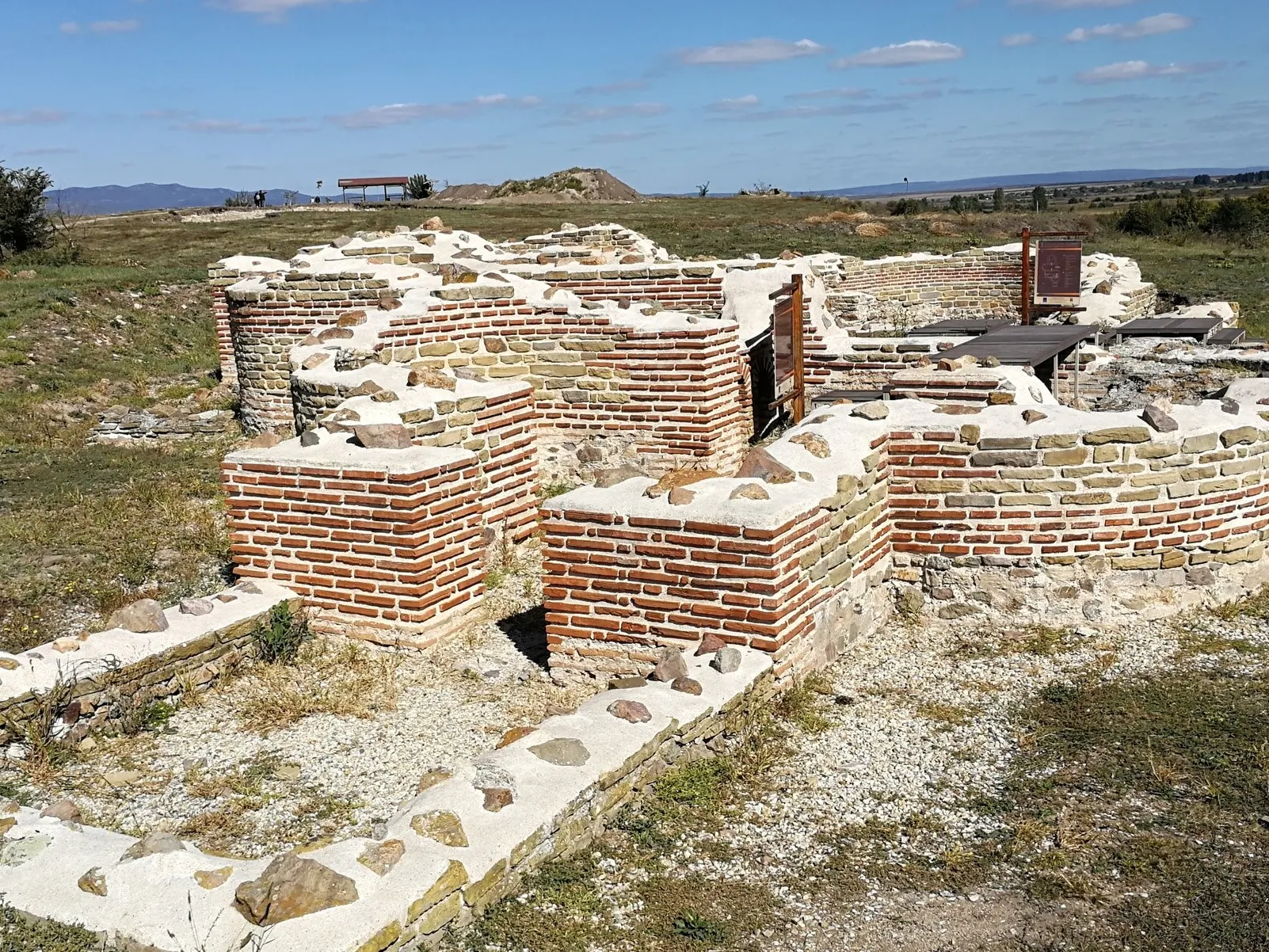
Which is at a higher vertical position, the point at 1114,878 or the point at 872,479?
the point at 872,479

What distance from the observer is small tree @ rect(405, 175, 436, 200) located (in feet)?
190

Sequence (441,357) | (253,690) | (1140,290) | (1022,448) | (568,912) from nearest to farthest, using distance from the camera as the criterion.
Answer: (568,912), (253,690), (1022,448), (441,357), (1140,290)

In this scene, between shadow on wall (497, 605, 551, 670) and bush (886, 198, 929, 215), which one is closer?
shadow on wall (497, 605, 551, 670)

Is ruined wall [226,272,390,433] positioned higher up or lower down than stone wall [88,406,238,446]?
higher up

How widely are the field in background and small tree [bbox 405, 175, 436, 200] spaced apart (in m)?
11.7

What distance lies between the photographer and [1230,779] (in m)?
4.70

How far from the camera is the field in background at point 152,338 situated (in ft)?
27.7

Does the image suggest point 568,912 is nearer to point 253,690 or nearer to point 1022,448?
point 253,690

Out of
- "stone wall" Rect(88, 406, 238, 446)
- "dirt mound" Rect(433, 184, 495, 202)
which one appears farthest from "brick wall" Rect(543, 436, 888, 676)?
"dirt mound" Rect(433, 184, 495, 202)

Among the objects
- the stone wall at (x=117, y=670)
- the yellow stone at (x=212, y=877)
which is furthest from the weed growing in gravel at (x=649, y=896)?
the stone wall at (x=117, y=670)

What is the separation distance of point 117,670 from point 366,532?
154 cm

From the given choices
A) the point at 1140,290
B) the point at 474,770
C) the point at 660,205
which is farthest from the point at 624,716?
the point at 660,205

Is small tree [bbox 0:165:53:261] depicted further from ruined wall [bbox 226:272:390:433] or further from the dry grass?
the dry grass

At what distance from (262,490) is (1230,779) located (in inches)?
211
